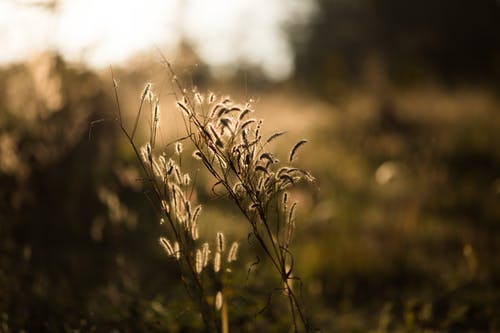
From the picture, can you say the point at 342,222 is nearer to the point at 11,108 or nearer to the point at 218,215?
the point at 218,215

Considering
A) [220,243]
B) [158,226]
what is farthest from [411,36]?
[220,243]

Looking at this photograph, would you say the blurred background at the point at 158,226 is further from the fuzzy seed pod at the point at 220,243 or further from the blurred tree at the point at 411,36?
the blurred tree at the point at 411,36

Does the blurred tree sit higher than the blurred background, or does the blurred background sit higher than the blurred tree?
the blurred tree

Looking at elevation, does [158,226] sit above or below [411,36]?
below

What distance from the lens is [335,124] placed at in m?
10.1

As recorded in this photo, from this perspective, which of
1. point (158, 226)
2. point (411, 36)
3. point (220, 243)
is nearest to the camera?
point (220, 243)

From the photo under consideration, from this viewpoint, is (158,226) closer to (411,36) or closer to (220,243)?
(220,243)

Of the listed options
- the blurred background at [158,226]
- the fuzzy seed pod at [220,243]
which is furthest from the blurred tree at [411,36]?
the fuzzy seed pod at [220,243]

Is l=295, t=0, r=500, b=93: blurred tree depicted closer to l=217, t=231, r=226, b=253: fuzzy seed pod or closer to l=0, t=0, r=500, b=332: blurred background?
l=0, t=0, r=500, b=332: blurred background

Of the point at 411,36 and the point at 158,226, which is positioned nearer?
the point at 158,226

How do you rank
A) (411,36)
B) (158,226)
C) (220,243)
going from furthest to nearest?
1. (411,36)
2. (158,226)
3. (220,243)

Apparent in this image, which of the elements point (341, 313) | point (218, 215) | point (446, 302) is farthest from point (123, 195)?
point (446, 302)

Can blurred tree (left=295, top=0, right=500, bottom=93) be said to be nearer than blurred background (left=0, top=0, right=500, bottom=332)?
No


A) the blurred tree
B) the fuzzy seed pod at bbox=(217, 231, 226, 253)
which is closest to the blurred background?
the fuzzy seed pod at bbox=(217, 231, 226, 253)
